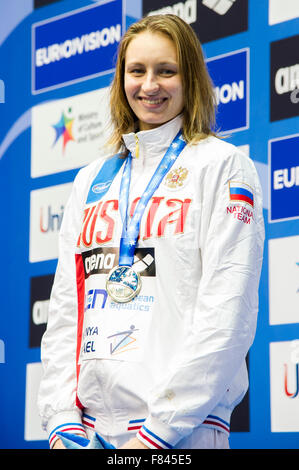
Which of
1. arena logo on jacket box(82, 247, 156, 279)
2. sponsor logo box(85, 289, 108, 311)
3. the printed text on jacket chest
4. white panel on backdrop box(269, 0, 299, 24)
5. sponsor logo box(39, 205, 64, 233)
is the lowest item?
sponsor logo box(85, 289, 108, 311)

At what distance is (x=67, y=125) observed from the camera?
3.69 m

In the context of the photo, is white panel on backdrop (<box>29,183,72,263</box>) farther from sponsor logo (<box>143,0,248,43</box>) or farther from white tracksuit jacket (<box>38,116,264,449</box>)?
white tracksuit jacket (<box>38,116,264,449</box>)

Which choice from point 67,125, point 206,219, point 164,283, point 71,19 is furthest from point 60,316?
point 71,19

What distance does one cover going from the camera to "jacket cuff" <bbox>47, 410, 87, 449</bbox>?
1821 millimetres

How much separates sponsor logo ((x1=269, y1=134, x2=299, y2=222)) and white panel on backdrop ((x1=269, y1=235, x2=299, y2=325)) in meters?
0.09

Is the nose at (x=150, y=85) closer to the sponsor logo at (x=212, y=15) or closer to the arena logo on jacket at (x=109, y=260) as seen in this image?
the arena logo on jacket at (x=109, y=260)

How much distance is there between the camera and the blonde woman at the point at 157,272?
5.57ft

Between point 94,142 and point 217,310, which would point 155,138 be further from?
point 94,142

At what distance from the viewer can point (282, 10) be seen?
2.97 m

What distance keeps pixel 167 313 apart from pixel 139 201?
0.29 meters

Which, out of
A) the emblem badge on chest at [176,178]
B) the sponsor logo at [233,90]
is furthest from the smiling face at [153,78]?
the sponsor logo at [233,90]

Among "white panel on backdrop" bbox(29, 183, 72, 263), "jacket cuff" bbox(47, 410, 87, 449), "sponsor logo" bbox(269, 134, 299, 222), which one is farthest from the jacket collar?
"white panel on backdrop" bbox(29, 183, 72, 263)
